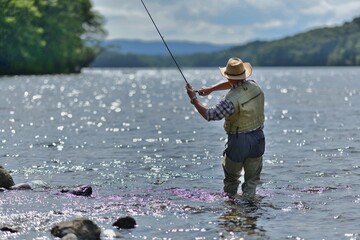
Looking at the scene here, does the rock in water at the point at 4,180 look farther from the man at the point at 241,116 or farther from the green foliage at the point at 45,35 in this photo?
the green foliage at the point at 45,35

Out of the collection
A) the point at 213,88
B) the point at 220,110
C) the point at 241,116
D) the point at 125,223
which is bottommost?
the point at 125,223

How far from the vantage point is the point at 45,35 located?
13138cm

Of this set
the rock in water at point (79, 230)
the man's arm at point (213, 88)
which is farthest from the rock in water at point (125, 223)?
the man's arm at point (213, 88)

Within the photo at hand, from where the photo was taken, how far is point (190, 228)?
13.4m

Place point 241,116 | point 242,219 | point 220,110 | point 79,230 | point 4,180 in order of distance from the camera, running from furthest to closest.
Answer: point 4,180, point 241,116, point 220,110, point 242,219, point 79,230

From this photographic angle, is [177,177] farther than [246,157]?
Yes

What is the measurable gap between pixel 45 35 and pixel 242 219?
12132cm

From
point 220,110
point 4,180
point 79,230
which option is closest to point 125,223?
point 79,230

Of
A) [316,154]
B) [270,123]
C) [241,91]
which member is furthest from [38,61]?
[241,91]

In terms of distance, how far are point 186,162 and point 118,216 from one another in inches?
366

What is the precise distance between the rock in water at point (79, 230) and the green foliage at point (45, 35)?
99.3 meters

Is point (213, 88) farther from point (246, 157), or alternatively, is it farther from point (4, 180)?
point (4, 180)

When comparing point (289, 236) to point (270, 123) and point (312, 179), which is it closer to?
point (312, 179)

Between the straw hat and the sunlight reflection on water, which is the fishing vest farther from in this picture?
the sunlight reflection on water
